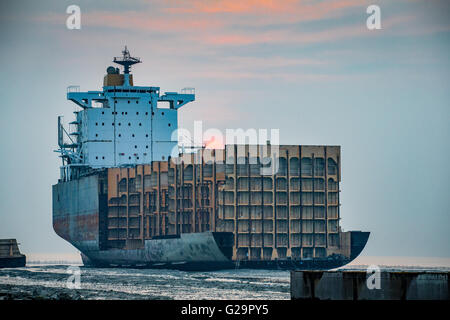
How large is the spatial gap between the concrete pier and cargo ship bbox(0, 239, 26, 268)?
7470 cm

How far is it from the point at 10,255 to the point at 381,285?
77596mm

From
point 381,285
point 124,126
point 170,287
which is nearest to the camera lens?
point 381,285

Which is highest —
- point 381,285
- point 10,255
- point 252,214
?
point 252,214

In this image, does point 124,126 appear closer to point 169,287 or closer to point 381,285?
point 169,287

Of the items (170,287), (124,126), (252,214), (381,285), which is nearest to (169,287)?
(170,287)

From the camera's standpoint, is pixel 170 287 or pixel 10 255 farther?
pixel 10 255

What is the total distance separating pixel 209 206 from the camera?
3054 inches

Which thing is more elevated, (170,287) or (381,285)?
(381,285)

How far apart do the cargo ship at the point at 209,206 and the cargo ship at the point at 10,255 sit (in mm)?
8557

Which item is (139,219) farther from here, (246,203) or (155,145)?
(246,203)

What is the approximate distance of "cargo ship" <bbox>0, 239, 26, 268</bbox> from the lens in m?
102

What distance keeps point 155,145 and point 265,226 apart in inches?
1063

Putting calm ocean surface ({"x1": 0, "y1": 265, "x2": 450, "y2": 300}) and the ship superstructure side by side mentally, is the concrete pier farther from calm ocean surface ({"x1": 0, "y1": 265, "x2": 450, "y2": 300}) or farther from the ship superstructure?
the ship superstructure

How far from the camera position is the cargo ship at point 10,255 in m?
102
